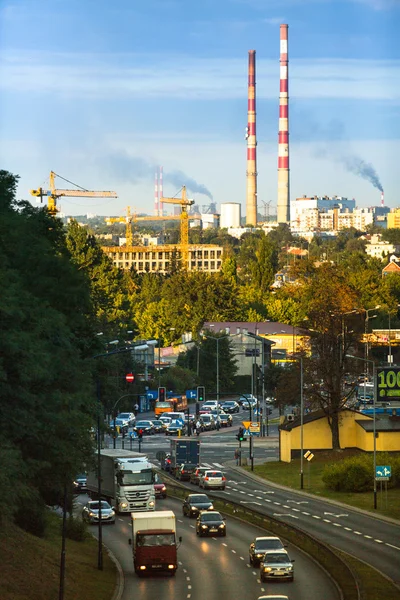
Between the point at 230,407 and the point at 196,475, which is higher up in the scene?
the point at 196,475

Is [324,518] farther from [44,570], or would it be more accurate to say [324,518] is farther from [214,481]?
[44,570]

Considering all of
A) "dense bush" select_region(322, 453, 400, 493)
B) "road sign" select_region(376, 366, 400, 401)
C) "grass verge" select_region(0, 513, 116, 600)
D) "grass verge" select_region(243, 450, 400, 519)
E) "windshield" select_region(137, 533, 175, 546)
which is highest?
"road sign" select_region(376, 366, 400, 401)

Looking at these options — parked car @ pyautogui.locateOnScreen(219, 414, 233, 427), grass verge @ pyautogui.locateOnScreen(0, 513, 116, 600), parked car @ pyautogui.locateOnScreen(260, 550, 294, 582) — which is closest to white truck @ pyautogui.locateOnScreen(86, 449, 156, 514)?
grass verge @ pyautogui.locateOnScreen(0, 513, 116, 600)

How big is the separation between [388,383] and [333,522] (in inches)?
825

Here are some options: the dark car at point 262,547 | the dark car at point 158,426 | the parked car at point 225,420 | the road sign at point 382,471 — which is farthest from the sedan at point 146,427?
the dark car at point 262,547

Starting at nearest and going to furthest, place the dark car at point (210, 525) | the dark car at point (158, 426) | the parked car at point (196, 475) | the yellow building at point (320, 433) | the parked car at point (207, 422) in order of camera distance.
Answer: the dark car at point (210, 525) < the parked car at point (196, 475) < the yellow building at point (320, 433) < the dark car at point (158, 426) < the parked car at point (207, 422)

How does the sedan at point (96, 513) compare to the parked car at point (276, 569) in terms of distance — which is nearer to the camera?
the parked car at point (276, 569)

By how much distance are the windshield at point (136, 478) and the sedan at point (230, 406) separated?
73.5 meters

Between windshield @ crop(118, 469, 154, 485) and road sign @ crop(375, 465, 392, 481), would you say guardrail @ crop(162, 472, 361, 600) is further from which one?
road sign @ crop(375, 465, 392, 481)

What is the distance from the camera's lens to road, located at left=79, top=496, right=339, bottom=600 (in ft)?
147

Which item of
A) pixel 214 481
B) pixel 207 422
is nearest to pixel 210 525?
pixel 214 481

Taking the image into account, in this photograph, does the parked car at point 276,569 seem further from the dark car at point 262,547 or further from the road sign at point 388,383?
the road sign at point 388,383

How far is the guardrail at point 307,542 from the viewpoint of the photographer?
44.4 metres

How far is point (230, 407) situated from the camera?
141750mm
